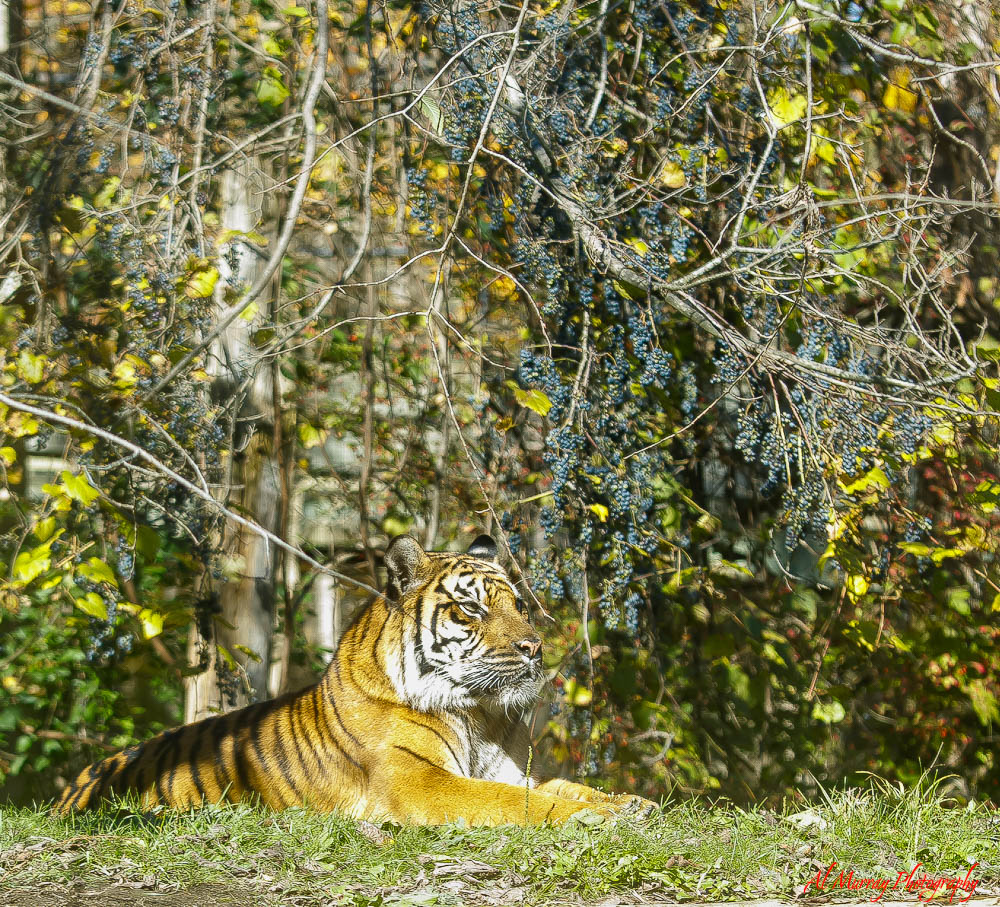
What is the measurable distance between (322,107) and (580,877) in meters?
5.02

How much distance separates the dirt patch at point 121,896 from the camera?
9.77ft

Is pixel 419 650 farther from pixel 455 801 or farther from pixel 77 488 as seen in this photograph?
pixel 77 488

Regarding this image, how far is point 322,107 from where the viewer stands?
653 centimetres

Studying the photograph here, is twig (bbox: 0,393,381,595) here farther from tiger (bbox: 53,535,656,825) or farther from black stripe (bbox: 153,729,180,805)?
black stripe (bbox: 153,729,180,805)

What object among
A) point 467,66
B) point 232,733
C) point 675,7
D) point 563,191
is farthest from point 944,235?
point 232,733

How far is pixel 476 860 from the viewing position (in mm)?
3334

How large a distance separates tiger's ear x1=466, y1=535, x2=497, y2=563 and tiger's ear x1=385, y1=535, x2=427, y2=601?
0.41m

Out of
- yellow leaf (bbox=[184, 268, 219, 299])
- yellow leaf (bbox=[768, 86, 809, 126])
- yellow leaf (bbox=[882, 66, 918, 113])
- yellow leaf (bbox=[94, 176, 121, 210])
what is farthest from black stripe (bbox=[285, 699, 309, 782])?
yellow leaf (bbox=[882, 66, 918, 113])

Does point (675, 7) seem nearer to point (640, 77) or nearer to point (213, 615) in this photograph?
point (640, 77)

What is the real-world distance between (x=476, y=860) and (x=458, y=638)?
145 cm

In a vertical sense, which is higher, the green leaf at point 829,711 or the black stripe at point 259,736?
the black stripe at point 259,736

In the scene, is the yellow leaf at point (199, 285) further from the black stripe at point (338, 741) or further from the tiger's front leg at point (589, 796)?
the tiger's front leg at point (589, 796)

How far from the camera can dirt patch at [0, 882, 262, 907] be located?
9.77ft

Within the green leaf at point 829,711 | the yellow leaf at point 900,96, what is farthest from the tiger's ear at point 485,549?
the yellow leaf at point 900,96
